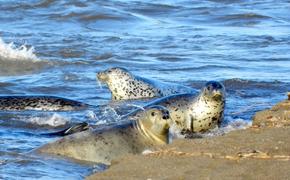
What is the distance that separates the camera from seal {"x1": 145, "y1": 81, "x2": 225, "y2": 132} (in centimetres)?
859

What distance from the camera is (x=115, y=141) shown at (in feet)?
23.1

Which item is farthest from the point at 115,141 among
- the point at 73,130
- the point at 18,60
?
the point at 18,60

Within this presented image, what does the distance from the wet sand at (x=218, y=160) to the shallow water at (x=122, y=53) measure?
33.0 inches

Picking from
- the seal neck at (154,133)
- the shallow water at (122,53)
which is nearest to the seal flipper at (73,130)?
the shallow water at (122,53)

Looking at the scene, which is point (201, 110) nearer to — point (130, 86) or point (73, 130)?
point (73, 130)

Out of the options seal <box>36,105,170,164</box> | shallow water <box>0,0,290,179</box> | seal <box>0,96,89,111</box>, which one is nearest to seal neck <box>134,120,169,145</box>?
seal <box>36,105,170,164</box>

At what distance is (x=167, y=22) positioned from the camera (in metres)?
19.5

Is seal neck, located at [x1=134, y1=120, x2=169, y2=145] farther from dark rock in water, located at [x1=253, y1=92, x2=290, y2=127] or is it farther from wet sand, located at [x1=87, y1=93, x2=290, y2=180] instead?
wet sand, located at [x1=87, y1=93, x2=290, y2=180]

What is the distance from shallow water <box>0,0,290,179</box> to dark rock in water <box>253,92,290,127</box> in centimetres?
120

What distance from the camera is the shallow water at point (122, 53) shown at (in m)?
9.07

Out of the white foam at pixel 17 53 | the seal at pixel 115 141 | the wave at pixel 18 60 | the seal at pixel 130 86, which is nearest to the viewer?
the seal at pixel 115 141

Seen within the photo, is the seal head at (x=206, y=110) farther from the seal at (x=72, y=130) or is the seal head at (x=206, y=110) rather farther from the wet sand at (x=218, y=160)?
the wet sand at (x=218, y=160)

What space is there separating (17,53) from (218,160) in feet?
33.2

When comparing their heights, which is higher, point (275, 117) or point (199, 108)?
point (275, 117)
